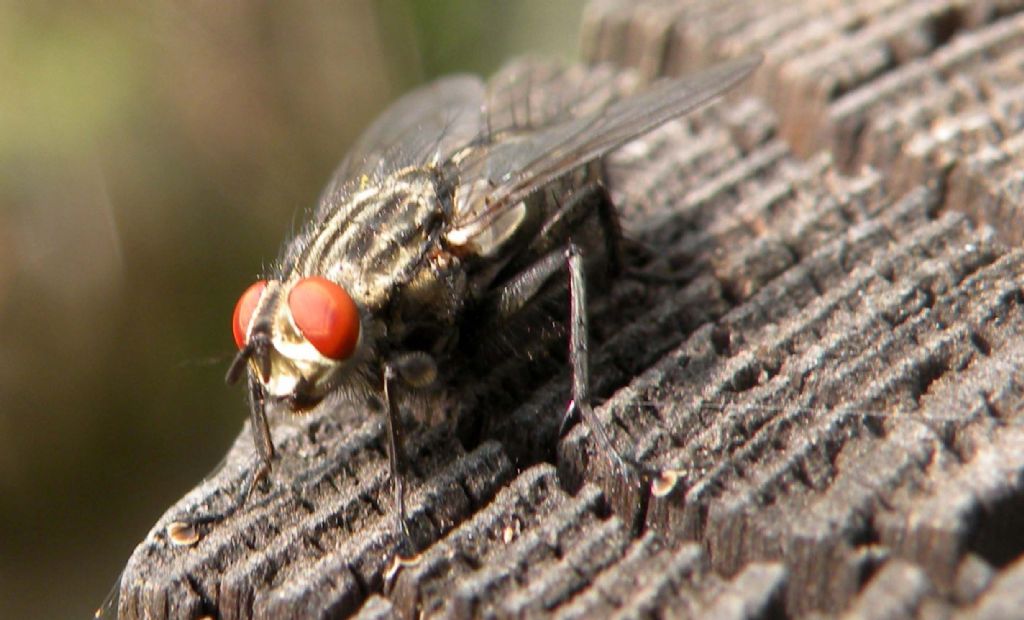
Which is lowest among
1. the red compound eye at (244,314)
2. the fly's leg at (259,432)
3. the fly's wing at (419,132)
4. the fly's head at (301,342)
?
the fly's leg at (259,432)

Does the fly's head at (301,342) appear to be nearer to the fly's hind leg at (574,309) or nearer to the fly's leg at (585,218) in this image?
the fly's hind leg at (574,309)

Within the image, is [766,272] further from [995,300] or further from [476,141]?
[476,141]

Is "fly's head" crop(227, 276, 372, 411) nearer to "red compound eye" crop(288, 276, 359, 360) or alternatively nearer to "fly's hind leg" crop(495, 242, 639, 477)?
"red compound eye" crop(288, 276, 359, 360)

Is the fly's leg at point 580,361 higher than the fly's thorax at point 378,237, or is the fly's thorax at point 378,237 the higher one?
the fly's thorax at point 378,237

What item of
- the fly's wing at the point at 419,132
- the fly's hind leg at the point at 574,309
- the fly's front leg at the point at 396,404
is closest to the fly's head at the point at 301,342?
the fly's front leg at the point at 396,404

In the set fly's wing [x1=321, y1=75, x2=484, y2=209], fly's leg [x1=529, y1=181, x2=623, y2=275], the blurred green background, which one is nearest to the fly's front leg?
fly's leg [x1=529, y1=181, x2=623, y2=275]

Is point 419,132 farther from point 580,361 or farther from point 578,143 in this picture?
point 580,361

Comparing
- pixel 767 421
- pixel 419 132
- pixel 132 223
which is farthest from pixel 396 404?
pixel 132 223
